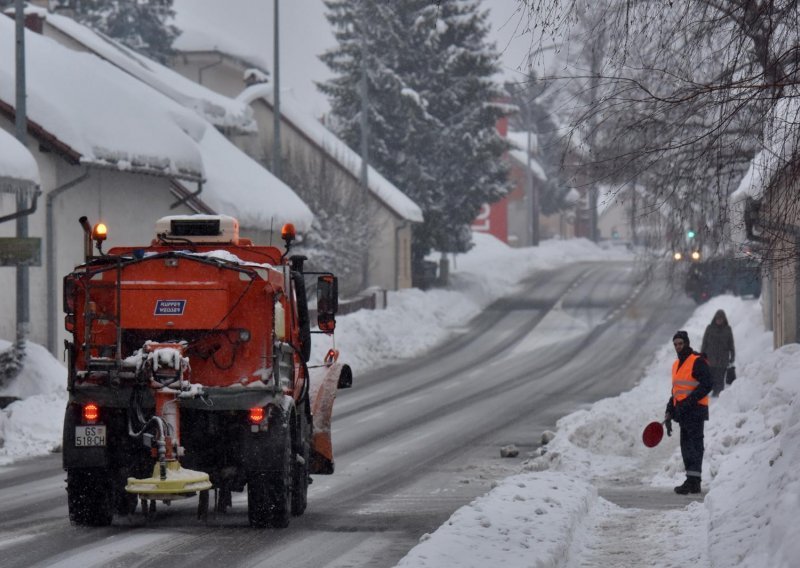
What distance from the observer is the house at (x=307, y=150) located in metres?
48.3

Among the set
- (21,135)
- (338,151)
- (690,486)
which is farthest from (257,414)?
(338,151)

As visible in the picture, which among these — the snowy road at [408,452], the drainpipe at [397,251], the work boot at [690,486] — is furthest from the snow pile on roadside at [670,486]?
the drainpipe at [397,251]

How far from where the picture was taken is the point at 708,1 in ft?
34.2

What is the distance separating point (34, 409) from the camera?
72.3 ft

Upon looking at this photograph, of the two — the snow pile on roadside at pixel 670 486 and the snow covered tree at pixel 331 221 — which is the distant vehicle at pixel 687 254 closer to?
the snow pile on roadside at pixel 670 486

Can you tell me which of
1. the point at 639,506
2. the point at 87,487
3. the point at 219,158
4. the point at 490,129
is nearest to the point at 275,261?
the point at 87,487

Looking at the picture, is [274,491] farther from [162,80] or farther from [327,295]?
[162,80]

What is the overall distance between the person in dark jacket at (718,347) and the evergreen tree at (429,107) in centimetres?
2922

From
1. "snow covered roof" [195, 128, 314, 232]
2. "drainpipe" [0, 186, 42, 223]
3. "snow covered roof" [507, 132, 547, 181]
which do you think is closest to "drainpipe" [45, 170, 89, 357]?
"drainpipe" [0, 186, 42, 223]

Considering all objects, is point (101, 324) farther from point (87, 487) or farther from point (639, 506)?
point (639, 506)

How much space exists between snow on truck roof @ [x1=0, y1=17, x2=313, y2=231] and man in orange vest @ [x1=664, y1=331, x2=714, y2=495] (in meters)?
14.5

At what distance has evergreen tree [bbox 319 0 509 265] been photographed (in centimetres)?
5588

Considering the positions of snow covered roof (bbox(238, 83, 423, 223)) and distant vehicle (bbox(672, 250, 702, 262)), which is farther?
snow covered roof (bbox(238, 83, 423, 223))

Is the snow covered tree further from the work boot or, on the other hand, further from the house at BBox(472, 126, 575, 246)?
the house at BBox(472, 126, 575, 246)
